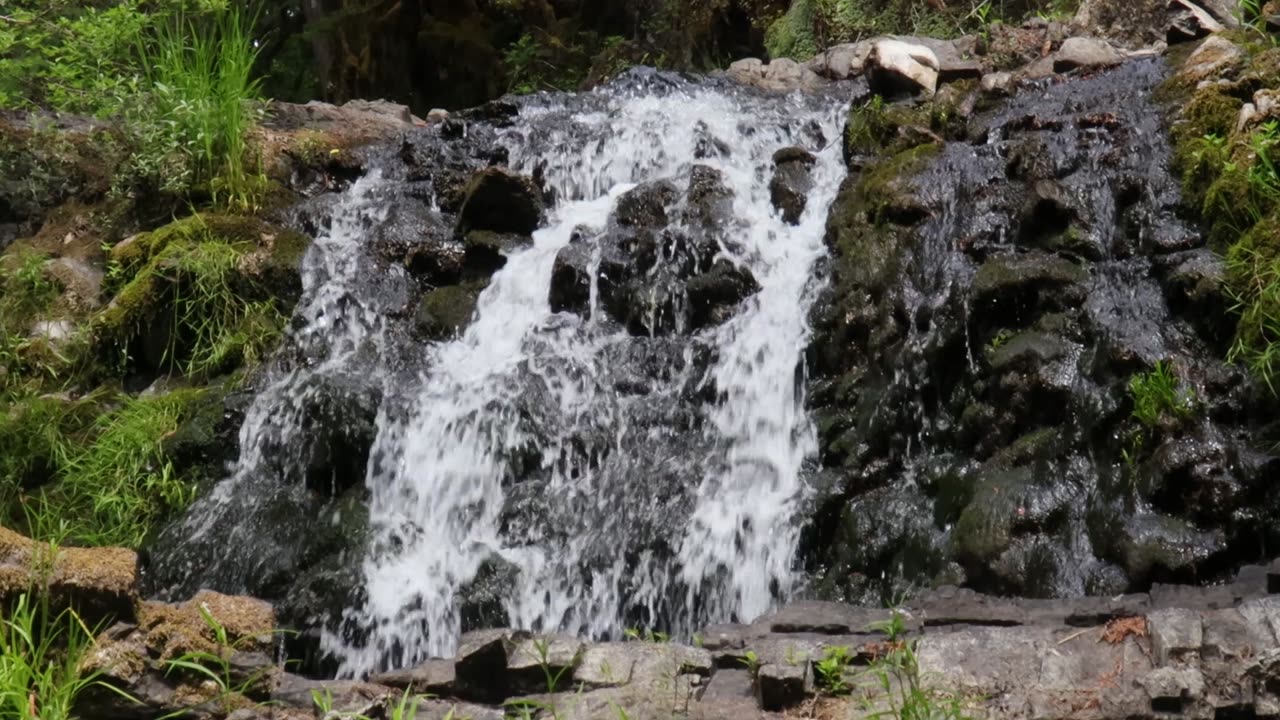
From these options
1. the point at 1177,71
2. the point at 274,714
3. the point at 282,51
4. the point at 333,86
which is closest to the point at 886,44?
the point at 1177,71

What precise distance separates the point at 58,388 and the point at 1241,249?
6.43m

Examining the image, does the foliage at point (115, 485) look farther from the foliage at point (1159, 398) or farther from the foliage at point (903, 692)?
the foliage at point (1159, 398)

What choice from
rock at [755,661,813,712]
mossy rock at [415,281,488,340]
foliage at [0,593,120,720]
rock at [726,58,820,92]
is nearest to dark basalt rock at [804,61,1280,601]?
rock at [755,661,813,712]

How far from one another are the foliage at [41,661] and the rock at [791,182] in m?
4.75

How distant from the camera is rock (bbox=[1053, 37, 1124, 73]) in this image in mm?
7231

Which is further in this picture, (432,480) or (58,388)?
(58,388)

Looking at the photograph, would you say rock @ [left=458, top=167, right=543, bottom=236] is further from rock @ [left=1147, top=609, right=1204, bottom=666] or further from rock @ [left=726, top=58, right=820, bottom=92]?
rock @ [left=1147, top=609, right=1204, bottom=666]

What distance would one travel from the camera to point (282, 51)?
48.6 ft

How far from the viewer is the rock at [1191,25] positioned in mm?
7020

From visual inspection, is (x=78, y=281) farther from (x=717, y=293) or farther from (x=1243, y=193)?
(x=1243, y=193)

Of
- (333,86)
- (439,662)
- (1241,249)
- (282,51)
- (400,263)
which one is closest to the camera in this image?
(439,662)

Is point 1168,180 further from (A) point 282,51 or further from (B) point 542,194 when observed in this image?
(A) point 282,51

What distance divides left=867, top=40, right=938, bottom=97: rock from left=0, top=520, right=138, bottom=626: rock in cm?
602

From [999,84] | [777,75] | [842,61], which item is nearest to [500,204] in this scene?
[999,84]
